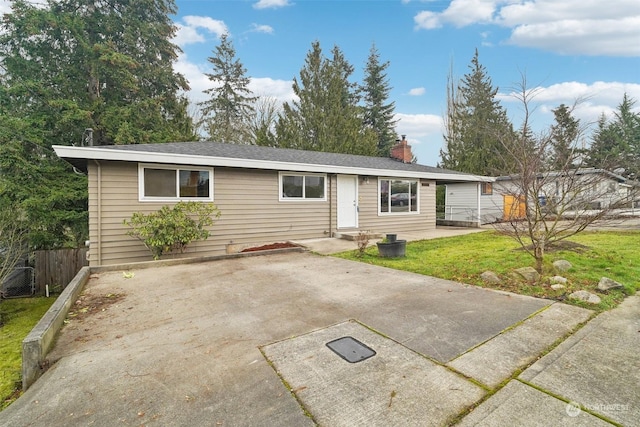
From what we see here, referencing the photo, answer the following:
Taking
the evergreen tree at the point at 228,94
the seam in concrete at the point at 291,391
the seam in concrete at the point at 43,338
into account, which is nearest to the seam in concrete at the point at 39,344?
the seam in concrete at the point at 43,338

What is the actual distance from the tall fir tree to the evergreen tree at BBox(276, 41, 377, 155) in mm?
6261

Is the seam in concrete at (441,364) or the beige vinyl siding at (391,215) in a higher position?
the beige vinyl siding at (391,215)

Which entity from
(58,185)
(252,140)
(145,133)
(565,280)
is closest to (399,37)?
(252,140)

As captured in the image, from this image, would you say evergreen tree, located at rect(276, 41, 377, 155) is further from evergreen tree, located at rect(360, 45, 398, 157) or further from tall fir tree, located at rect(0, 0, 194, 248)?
tall fir tree, located at rect(0, 0, 194, 248)

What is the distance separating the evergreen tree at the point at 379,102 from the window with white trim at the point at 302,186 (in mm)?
18695

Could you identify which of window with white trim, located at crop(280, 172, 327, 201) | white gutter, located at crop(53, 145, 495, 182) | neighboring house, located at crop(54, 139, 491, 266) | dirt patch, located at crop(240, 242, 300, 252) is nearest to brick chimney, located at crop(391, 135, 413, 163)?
neighboring house, located at crop(54, 139, 491, 266)

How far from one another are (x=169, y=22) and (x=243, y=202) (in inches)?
542

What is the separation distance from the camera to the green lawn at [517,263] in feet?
13.3

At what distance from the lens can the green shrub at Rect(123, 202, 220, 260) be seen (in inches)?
248

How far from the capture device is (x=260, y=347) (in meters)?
2.57

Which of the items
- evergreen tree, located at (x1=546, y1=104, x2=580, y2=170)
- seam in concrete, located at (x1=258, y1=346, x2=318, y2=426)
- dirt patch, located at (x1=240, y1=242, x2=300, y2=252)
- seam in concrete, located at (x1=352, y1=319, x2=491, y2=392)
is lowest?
seam in concrete, located at (x1=258, y1=346, x2=318, y2=426)

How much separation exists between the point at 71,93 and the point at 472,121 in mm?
25507

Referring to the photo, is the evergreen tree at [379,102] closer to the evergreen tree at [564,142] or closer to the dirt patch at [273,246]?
the dirt patch at [273,246]

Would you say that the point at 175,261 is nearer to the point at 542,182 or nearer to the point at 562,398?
the point at 562,398
